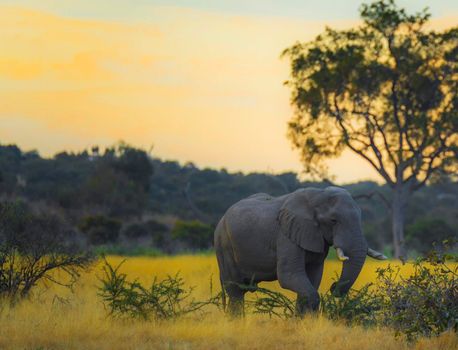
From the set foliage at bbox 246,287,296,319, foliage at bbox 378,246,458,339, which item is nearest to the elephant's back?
foliage at bbox 246,287,296,319

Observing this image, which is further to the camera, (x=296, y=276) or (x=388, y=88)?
(x=388, y=88)

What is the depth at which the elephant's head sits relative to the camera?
42.9 ft

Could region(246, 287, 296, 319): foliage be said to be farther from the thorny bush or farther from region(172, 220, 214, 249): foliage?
region(172, 220, 214, 249): foliage

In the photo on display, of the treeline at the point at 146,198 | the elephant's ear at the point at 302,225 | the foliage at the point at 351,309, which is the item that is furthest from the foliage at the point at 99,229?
the foliage at the point at 351,309

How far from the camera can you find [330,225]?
1331 cm

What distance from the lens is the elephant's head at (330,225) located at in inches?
515

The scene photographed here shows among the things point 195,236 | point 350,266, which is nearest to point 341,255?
point 350,266

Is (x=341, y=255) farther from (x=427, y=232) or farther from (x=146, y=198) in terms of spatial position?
(x=146, y=198)

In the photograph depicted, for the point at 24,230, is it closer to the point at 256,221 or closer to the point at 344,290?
the point at 256,221

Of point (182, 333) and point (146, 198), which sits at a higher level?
point (146, 198)

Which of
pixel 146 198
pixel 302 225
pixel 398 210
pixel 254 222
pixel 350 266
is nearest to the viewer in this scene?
pixel 350 266

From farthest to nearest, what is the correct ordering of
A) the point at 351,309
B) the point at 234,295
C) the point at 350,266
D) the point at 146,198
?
1. the point at 146,198
2. the point at 234,295
3. the point at 350,266
4. the point at 351,309

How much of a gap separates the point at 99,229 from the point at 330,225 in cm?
2534

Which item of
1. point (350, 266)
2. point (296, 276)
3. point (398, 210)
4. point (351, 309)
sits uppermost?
point (398, 210)
